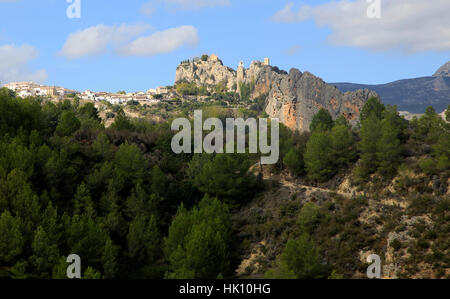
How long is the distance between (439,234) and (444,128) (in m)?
29.6

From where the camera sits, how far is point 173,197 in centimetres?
5331

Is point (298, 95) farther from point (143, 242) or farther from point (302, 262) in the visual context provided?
point (302, 262)

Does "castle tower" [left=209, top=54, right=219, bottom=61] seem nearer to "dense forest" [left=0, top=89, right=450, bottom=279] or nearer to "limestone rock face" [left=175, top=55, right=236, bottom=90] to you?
"limestone rock face" [left=175, top=55, right=236, bottom=90]

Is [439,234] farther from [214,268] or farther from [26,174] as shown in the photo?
[26,174]

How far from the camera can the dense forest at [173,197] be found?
1377 inches

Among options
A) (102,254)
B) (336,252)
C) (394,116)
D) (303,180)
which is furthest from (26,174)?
(394,116)

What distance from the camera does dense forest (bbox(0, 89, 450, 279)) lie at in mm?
34969

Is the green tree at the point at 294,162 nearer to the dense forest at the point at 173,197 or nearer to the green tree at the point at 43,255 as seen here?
the dense forest at the point at 173,197

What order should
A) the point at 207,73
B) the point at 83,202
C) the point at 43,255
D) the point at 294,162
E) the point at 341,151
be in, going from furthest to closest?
the point at 207,73 < the point at 294,162 < the point at 341,151 < the point at 83,202 < the point at 43,255

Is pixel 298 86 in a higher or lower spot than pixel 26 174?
higher

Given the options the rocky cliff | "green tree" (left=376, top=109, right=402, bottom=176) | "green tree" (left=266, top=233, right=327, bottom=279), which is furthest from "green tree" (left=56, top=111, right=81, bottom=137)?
the rocky cliff

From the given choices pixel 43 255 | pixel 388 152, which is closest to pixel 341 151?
pixel 388 152
